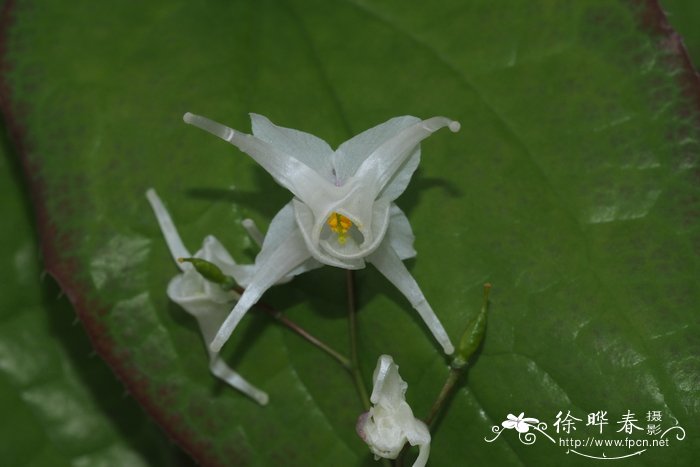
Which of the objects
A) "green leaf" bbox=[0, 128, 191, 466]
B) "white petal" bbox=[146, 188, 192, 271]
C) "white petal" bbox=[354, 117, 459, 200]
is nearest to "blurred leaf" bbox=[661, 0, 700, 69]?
"white petal" bbox=[354, 117, 459, 200]

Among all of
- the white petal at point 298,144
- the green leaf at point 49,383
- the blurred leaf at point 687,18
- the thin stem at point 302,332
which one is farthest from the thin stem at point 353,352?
the blurred leaf at point 687,18

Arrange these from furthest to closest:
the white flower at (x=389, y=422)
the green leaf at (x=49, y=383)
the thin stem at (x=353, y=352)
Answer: the green leaf at (x=49, y=383)
the thin stem at (x=353, y=352)
the white flower at (x=389, y=422)

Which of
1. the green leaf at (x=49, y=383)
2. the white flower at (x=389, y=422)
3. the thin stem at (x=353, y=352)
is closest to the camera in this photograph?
the white flower at (x=389, y=422)

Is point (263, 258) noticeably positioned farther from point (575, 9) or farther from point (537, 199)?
point (575, 9)

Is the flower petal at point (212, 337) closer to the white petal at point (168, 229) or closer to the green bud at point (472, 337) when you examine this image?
the white petal at point (168, 229)

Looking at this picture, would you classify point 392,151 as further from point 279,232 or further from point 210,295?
point 210,295

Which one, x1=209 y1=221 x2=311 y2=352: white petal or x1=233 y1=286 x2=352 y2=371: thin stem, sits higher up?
x1=209 y1=221 x2=311 y2=352: white petal

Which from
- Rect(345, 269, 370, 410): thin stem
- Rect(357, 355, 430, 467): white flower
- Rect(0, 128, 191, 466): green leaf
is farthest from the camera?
Rect(0, 128, 191, 466): green leaf

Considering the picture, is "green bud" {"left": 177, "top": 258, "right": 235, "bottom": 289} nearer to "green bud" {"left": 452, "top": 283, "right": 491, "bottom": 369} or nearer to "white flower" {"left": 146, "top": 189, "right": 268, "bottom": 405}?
"white flower" {"left": 146, "top": 189, "right": 268, "bottom": 405}
